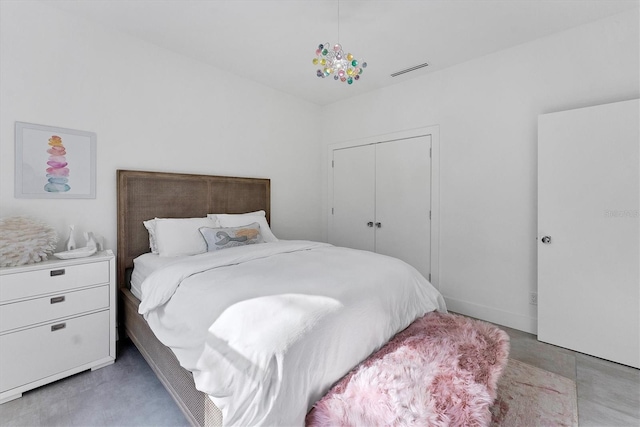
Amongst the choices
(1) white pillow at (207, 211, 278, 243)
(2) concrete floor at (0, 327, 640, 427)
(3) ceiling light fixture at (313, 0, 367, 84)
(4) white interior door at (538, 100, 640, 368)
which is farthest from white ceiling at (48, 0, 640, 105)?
(2) concrete floor at (0, 327, 640, 427)

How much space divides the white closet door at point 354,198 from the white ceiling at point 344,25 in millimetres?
1197

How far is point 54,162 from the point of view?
222 cm

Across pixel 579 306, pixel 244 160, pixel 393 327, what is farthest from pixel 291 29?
pixel 579 306

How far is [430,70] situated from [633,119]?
1754 millimetres

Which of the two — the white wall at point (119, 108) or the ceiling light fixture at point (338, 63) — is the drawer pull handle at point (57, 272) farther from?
the ceiling light fixture at point (338, 63)

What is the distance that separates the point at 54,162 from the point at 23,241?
657 millimetres

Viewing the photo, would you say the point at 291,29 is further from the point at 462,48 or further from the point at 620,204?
the point at 620,204

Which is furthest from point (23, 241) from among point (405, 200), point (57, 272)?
point (405, 200)

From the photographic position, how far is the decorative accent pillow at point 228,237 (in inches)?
101

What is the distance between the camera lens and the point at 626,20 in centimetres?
227

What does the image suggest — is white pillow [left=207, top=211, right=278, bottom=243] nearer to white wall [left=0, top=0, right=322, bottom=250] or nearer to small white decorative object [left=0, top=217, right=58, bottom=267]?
white wall [left=0, top=0, right=322, bottom=250]

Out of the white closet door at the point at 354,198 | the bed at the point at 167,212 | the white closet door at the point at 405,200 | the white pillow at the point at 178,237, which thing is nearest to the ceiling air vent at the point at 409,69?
the white closet door at the point at 405,200

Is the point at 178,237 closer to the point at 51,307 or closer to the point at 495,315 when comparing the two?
the point at 51,307

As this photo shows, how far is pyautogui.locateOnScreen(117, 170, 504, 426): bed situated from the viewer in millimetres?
1249
